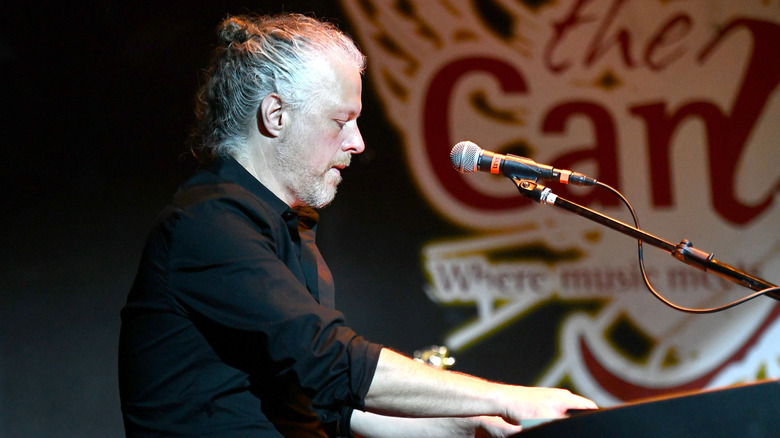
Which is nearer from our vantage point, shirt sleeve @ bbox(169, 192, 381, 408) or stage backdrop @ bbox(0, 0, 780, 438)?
shirt sleeve @ bbox(169, 192, 381, 408)

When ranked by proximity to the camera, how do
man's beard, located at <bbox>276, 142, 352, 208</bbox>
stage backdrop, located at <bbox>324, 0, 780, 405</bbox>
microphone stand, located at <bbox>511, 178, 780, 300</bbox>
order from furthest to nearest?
stage backdrop, located at <bbox>324, 0, 780, 405</bbox>, man's beard, located at <bbox>276, 142, 352, 208</bbox>, microphone stand, located at <bbox>511, 178, 780, 300</bbox>

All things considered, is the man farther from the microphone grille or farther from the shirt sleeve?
the microphone grille

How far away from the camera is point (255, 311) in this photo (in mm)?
1169

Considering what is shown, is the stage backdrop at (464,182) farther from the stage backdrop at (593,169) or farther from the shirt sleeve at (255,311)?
the shirt sleeve at (255,311)

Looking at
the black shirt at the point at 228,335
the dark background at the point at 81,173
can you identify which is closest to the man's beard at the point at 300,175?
the black shirt at the point at 228,335

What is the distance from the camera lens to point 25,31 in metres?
2.49

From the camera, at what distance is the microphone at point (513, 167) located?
1.46 m

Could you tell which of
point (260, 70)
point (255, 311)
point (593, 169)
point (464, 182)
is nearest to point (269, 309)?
point (255, 311)

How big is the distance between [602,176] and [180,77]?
1.97 metres

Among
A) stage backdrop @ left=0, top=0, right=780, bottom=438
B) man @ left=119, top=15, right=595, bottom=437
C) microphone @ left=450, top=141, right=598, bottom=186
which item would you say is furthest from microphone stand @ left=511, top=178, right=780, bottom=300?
stage backdrop @ left=0, top=0, right=780, bottom=438

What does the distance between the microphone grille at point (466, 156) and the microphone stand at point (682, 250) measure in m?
0.14

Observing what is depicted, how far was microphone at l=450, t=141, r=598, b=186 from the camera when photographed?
1460 mm

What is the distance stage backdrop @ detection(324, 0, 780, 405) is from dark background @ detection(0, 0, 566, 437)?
88cm

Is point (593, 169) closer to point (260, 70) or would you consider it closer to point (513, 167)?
point (513, 167)
